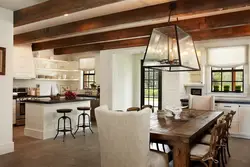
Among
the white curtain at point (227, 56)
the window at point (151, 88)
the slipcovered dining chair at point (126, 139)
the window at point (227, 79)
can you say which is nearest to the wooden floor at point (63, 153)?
the slipcovered dining chair at point (126, 139)

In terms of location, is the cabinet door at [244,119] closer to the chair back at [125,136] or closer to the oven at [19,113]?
the chair back at [125,136]

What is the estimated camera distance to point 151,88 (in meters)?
8.59

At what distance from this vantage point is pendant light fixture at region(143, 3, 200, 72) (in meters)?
3.90

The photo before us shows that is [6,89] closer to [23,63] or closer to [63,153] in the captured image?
[63,153]

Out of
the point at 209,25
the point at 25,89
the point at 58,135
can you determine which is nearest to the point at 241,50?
the point at 209,25

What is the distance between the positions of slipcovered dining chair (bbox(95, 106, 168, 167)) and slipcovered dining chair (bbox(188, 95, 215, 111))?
10.2 ft

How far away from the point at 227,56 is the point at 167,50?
10.6 feet

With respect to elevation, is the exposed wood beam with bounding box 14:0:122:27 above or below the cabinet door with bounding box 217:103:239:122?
above

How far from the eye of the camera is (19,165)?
141 inches

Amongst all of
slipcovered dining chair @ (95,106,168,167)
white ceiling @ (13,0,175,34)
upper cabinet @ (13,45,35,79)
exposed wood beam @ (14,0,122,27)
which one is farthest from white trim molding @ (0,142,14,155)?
upper cabinet @ (13,45,35,79)

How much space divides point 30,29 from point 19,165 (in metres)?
3.70

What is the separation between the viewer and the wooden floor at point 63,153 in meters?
3.72

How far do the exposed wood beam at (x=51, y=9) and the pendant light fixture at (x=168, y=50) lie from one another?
130 cm

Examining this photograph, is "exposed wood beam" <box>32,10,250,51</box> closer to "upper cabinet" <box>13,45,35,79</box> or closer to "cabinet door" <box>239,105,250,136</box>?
"upper cabinet" <box>13,45,35,79</box>
